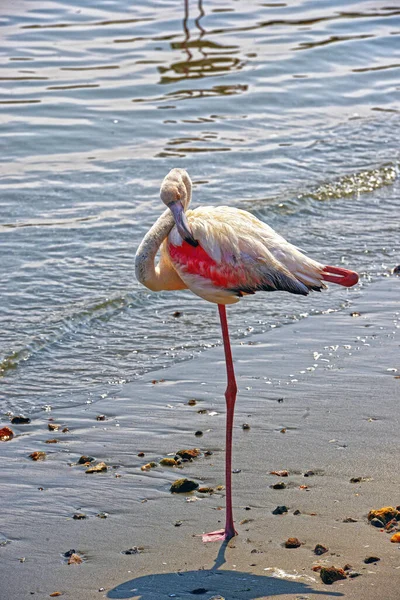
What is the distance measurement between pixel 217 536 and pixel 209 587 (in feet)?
1.51

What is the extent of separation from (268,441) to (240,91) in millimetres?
10595

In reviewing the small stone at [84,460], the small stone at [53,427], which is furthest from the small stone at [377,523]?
the small stone at [53,427]

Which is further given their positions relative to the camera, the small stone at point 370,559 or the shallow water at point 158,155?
the shallow water at point 158,155

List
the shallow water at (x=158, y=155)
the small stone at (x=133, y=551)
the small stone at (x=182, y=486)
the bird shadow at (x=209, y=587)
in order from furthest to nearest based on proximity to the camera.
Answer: the shallow water at (x=158, y=155) < the small stone at (x=182, y=486) < the small stone at (x=133, y=551) < the bird shadow at (x=209, y=587)

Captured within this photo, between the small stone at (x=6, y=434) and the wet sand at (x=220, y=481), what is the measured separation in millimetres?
80

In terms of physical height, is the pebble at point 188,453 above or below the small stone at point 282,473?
above

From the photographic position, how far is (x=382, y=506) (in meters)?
5.11

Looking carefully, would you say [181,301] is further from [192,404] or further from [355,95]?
[355,95]

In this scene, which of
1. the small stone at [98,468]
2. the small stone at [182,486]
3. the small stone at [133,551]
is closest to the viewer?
the small stone at [133,551]

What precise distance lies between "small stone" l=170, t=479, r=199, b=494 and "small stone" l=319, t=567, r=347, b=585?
1.12 meters

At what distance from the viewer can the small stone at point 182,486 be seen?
538 centimetres

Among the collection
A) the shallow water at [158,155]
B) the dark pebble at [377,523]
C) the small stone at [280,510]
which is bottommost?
the small stone at [280,510]

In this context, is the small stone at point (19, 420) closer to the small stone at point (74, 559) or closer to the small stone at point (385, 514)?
the small stone at point (74, 559)

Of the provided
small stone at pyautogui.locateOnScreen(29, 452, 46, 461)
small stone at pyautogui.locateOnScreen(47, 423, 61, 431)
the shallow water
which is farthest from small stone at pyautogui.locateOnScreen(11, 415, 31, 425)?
small stone at pyautogui.locateOnScreen(29, 452, 46, 461)
